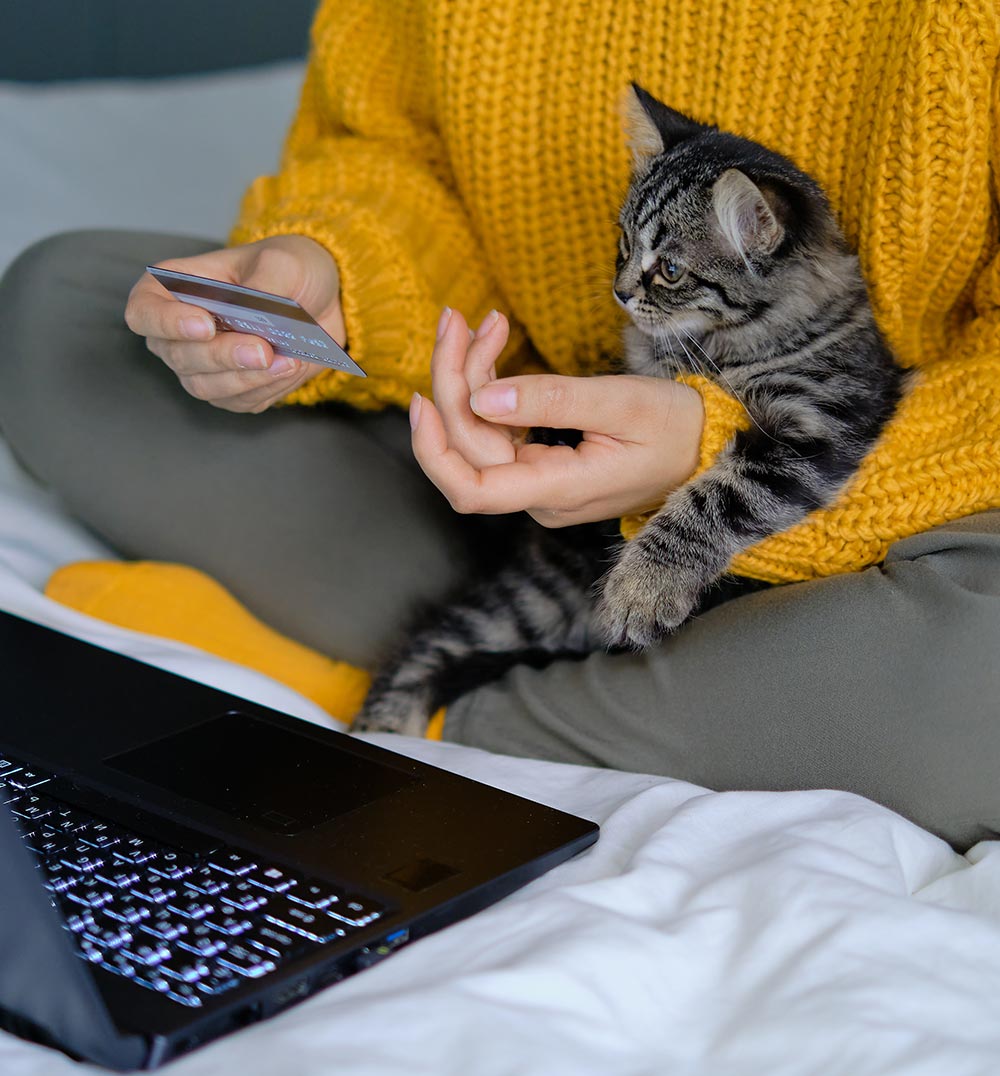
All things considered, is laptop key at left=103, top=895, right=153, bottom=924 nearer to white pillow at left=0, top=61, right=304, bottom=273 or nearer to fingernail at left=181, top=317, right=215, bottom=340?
fingernail at left=181, top=317, right=215, bottom=340

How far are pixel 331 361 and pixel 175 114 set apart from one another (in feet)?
4.91

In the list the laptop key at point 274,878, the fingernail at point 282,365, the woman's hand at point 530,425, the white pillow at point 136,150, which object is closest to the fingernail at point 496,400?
the woman's hand at point 530,425

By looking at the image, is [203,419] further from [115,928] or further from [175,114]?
[175,114]

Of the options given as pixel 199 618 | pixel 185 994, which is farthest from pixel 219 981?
pixel 199 618

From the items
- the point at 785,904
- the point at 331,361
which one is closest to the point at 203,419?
the point at 331,361

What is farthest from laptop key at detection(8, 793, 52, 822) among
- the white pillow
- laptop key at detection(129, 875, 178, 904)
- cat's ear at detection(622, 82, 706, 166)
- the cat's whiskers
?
the white pillow

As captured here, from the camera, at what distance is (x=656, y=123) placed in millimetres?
1055

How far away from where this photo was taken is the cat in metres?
Answer: 0.94

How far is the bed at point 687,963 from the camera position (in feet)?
1.77

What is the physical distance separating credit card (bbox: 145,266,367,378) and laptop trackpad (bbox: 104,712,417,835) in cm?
27

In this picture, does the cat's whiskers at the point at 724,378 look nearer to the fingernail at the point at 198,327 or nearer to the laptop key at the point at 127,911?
the fingernail at the point at 198,327

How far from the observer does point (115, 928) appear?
59cm

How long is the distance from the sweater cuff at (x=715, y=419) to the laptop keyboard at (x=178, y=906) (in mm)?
467

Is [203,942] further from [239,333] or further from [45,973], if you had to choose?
[239,333]
